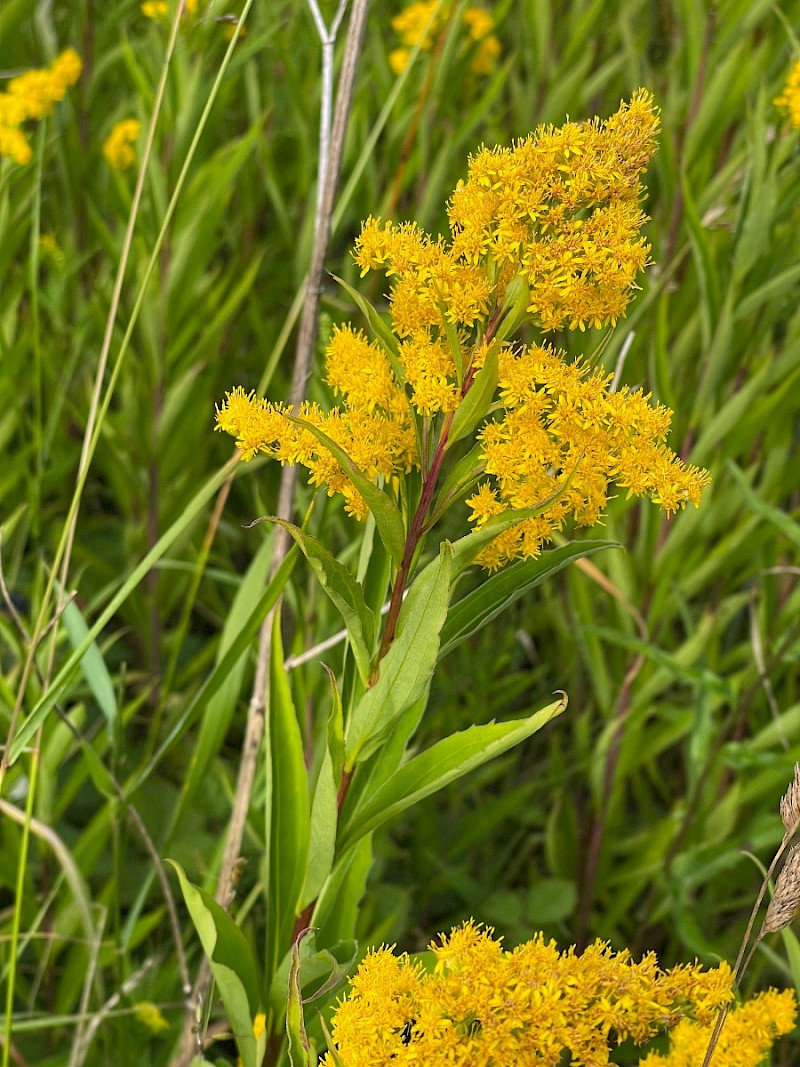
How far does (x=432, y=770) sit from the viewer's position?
534 mm

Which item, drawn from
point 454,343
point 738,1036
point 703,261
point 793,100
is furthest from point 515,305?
point 793,100

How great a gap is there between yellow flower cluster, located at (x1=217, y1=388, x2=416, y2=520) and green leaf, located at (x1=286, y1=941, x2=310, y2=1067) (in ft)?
0.71

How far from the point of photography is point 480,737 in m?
0.53

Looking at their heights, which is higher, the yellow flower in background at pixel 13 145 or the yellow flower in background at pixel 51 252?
the yellow flower in background at pixel 13 145

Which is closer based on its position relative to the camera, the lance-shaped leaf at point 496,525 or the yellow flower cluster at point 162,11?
the lance-shaped leaf at point 496,525

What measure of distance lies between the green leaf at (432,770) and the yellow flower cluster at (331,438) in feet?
0.41

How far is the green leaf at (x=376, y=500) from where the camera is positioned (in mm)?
464

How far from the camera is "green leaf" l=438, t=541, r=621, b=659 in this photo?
1.67ft

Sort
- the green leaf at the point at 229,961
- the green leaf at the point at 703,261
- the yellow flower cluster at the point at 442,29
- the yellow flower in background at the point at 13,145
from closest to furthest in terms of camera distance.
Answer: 1. the green leaf at the point at 229,961
2. the green leaf at the point at 703,261
3. the yellow flower in background at the point at 13,145
4. the yellow flower cluster at the point at 442,29

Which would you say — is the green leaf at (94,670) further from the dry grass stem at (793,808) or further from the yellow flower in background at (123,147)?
the yellow flower in background at (123,147)

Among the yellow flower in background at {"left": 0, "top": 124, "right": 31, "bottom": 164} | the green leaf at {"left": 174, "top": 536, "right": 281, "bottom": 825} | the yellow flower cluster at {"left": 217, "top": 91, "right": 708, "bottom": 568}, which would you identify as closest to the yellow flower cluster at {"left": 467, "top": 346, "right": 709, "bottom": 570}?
the yellow flower cluster at {"left": 217, "top": 91, "right": 708, "bottom": 568}

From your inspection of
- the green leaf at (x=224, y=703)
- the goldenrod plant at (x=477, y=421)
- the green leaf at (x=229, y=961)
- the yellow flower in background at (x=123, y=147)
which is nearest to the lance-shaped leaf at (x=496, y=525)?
the goldenrod plant at (x=477, y=421)

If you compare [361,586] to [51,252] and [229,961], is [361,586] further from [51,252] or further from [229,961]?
[51,252]

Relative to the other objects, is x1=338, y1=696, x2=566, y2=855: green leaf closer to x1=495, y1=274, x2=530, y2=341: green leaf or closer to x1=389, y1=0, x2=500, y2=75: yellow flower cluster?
x1=495, y1=274, x2=530, y2=341: green leaf
